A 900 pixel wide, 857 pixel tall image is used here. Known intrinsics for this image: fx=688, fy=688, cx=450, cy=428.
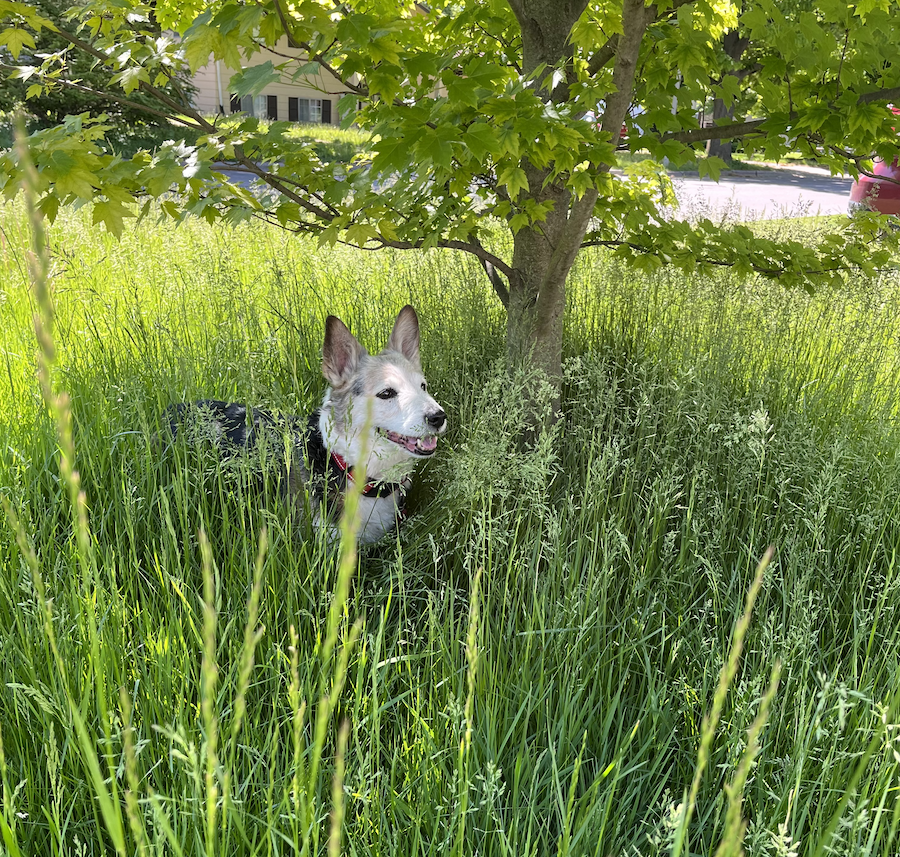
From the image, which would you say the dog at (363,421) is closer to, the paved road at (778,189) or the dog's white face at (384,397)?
the dog's white face at (384,397)

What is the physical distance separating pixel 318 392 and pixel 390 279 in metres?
2.10

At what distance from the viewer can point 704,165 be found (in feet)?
10.6

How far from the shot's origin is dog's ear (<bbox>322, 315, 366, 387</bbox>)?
10.0ft

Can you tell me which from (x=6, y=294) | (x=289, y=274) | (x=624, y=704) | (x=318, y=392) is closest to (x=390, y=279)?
(x=289, y=274)

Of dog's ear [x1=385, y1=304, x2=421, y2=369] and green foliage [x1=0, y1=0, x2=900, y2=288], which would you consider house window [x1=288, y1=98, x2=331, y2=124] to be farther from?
dog's ear [x1=385, y1=304, x2=421, y2=369]

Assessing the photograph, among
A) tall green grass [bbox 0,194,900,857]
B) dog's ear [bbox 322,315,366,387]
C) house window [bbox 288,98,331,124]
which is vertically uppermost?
house window [bbox 288,98,331,124]

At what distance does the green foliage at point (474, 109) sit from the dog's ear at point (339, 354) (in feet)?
1.36

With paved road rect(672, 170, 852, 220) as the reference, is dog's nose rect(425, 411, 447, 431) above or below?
below

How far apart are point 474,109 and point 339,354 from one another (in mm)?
1212

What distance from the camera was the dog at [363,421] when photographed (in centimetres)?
285

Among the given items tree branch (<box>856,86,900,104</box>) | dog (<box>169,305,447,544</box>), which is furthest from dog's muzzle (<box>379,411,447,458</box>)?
tree branch (<box>856,86,900,104</box>)

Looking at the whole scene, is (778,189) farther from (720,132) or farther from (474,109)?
(474,109)

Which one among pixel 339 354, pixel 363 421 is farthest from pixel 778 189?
pixel 363 421

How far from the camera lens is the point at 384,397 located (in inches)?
120
